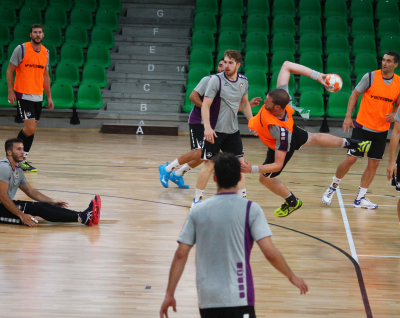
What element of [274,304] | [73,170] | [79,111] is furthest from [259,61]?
[274,304]

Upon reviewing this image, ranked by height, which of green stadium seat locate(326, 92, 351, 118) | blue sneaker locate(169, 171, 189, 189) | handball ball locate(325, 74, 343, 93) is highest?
handball ball locate(325, 74, 343, 93)

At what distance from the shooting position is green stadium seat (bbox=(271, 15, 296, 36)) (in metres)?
13.5

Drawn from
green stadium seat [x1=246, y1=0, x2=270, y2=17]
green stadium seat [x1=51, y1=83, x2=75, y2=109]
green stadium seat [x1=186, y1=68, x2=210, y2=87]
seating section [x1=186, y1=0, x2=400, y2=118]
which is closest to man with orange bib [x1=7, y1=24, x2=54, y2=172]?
green stadium seat [x1=51, y1=83, x2=75, y2=109]

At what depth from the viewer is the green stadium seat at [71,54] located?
13.0 metres

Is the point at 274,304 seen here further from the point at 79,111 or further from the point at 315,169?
the point at 79,111

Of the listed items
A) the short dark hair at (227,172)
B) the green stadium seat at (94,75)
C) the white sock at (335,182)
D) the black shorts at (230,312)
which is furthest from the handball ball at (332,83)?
the green stadium seat at (94,75)

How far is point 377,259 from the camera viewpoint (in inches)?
171

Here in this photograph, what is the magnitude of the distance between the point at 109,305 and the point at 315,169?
5913 mm

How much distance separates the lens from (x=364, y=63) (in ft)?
41.5

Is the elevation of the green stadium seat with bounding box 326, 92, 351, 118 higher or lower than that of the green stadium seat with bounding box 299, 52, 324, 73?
lower

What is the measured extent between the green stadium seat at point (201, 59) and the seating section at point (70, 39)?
130 millimetres

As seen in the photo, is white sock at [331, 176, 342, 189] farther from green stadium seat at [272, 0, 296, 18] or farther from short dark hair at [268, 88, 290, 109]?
green stadium seat at [272, 0, 296, 18]

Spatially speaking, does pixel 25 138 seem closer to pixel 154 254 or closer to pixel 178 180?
pixel 178 180

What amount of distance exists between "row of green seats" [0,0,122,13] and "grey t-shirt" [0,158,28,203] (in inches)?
403
